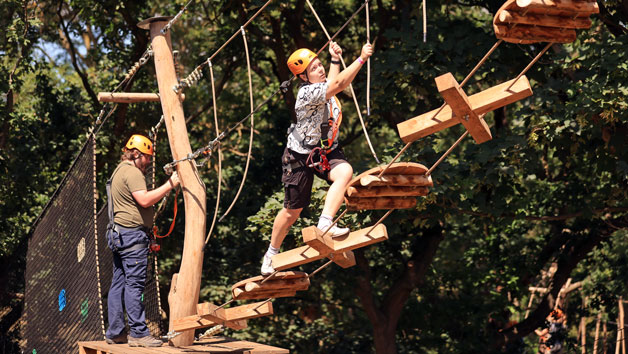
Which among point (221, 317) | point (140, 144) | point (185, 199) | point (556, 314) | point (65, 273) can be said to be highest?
point (556, 314)

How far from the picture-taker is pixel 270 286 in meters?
6.07

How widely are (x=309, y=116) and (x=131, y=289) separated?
1991 millimetres

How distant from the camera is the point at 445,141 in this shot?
17562 mm

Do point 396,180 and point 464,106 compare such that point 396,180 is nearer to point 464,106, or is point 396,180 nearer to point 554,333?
point 464,106

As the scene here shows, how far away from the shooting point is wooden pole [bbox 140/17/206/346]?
673 centimetres

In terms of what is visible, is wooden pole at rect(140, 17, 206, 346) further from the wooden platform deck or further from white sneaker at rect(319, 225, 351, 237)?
white sneaker at rect(319, 225, 351, 237)

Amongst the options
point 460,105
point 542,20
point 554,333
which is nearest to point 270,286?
point 460,105

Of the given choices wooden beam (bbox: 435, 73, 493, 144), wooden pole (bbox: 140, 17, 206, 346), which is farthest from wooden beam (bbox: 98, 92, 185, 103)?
wooden beam (bbox: 435, 73, 493, 144)

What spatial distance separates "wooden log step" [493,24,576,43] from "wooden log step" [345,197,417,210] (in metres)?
1.21

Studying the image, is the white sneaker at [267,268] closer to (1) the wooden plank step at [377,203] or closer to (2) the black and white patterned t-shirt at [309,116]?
(2) the black and white patterned t-shirt at [309,116]

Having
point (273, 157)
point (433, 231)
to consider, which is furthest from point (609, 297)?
point (273, 157)

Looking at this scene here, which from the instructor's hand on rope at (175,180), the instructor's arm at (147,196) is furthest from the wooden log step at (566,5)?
the instructor's hand on rope at (175,180)

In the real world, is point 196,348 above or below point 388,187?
below

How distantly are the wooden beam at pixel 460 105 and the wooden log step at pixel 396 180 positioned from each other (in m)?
0.48
